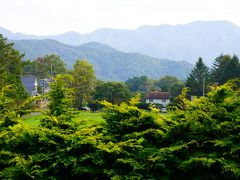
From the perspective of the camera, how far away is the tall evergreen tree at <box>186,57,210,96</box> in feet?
298

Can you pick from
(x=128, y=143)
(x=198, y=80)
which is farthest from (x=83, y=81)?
(x=128, y=143)

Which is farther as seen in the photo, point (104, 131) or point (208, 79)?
point (208, 79)

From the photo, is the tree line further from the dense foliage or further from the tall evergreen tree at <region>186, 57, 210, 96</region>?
the tall evergreen tree at <region>186, 57, 210, 96</region>

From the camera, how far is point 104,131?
10.1 meters

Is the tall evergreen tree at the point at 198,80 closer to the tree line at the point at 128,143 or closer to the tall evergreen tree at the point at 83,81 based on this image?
the tall evergreen tree at the point at 83,81

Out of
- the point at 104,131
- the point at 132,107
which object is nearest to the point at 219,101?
the point at 132,107

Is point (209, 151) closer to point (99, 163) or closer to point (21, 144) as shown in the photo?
point (99, 163)

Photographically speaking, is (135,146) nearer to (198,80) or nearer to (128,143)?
(128,143)

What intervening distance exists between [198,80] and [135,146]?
8737 cm

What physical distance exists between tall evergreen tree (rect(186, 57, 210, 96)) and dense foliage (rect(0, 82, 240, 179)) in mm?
80627

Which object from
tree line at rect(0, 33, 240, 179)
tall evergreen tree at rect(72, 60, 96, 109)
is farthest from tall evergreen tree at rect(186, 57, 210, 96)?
tree line at rect(0, 33, 240, 179)

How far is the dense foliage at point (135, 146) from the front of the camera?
29.0 feet

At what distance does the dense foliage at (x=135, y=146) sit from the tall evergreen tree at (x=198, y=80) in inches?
3174

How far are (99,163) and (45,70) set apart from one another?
118 meters
